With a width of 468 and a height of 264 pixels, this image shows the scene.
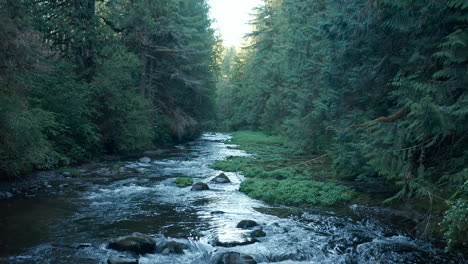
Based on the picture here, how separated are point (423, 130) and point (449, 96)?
1315 millimetres

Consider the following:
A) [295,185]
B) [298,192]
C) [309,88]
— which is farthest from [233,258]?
[309,88]

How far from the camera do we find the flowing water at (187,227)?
834 cm

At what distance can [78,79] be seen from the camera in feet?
68.3

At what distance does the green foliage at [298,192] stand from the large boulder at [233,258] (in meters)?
5.44

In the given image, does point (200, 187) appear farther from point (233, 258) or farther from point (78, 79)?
point (78, 79)

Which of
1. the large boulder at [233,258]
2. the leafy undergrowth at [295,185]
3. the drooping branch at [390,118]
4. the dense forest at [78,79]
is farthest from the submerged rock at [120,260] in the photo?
the drooping branch at [390,118]

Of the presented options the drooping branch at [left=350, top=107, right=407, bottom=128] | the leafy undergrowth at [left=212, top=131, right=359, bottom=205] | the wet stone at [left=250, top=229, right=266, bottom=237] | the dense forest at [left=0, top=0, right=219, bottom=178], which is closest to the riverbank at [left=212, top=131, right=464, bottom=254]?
the leafy undergrowth at [left=212, top=131, right=359, bottom=205]

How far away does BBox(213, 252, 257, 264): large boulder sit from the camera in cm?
780

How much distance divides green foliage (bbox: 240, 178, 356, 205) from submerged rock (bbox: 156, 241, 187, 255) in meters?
5.40

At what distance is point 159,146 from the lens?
3016 centimetres

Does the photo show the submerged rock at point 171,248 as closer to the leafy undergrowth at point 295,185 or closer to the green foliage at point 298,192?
the leafy undergrowth at point 295,185

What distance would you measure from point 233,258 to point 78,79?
54.2ft

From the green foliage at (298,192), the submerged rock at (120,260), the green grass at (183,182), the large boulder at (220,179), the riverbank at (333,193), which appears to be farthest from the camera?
the large boulder at (220,179)

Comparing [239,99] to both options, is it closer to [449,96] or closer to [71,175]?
[71,175]
